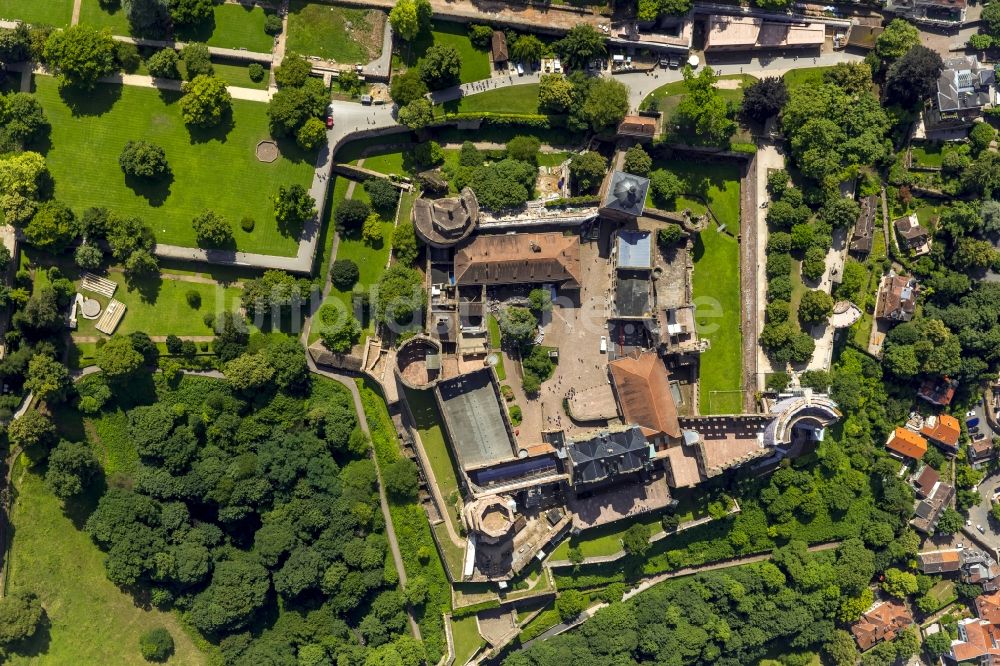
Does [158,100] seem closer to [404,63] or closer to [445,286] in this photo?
[404,63]

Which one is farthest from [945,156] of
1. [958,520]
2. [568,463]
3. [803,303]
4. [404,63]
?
[404,63]

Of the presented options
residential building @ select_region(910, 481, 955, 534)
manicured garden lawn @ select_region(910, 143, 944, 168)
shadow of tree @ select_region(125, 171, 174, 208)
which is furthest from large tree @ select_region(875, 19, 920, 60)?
shadow of tree @ select_region(125, 171, 174, 208)

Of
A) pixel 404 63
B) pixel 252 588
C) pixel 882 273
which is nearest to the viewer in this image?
pixel 252 588

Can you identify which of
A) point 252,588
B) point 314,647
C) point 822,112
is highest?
point 822,112

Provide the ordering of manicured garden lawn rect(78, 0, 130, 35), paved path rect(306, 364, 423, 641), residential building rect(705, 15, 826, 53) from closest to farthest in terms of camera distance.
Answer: manicured garden lawn rect(78, 0, 130, 35) < paved path rect(306, 364, 423, 641) < residential building rect(705, 15, 826, 53)

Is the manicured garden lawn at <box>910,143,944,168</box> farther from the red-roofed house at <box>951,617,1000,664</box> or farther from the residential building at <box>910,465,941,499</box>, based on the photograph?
the red-roofed house at <box>951,617,1000,664</box>

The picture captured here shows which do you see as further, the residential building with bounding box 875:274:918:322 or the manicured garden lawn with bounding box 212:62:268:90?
the residential building with bounding box 875:274:918:322
